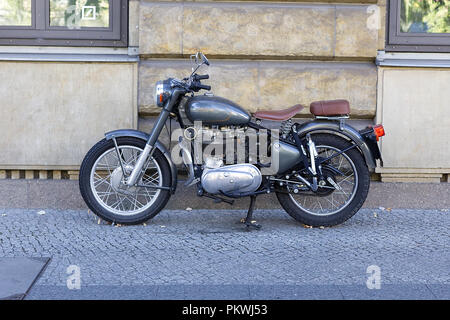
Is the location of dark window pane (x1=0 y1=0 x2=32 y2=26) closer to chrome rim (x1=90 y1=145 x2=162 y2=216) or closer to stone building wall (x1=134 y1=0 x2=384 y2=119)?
→ stone building wall (x1=134 y1=0 x2=384 y2=119)

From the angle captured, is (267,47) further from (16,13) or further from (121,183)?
(16,13)

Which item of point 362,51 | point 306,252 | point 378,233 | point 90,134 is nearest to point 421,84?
point 362,51

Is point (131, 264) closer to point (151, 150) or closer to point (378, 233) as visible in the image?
point (151, 150)

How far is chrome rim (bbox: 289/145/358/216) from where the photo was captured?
635 cm

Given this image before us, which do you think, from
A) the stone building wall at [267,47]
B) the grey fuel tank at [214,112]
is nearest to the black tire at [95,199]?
the grey fuel tank at [214,112]

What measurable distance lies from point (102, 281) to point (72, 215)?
2027mm

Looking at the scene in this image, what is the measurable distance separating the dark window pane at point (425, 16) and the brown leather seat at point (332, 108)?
1.46 meters

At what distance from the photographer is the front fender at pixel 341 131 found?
6297 millimetres

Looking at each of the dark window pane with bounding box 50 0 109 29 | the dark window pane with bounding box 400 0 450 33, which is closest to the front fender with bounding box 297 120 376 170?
the dark window pane with bounding box 400 0 450 33

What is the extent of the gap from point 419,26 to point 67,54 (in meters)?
3.49

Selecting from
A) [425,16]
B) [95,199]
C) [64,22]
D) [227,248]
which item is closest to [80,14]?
[64,22]

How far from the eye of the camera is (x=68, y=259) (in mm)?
5297

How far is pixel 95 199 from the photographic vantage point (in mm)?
6355
